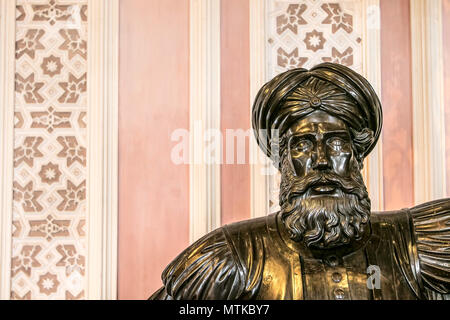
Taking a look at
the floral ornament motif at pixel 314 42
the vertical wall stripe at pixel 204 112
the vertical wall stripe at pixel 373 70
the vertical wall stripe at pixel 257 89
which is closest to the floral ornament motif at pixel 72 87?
the vertical wall stripe at pixel 204 112

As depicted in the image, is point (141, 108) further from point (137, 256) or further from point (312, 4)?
point (312, 4)

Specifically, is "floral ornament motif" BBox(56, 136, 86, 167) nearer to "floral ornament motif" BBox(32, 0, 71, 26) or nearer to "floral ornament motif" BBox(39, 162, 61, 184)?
"floral ornament motif" BBox(39, 162, 61, 184)

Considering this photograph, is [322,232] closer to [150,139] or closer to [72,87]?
[150,139]

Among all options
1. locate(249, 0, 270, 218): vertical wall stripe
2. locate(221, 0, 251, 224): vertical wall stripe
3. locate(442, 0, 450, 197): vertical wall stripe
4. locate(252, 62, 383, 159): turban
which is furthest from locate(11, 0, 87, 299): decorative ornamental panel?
locate(442, 0, 450, 197): vertical wall stripe

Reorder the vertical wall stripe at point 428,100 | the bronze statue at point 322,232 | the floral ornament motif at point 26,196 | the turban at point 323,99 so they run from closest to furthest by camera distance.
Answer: the bronze statue at point 322,232, the turban at point 323,99, the vertical wall stripe at point 428,100, the floral ornament motif at point 26,196

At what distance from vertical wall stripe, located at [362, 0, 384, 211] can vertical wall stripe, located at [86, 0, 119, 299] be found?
1.15m

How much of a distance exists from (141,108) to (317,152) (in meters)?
1.28

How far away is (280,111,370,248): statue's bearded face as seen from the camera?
7.81 ft

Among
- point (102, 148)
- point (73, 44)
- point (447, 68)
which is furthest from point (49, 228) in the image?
point (447, 68)

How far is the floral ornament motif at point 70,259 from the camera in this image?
3432mm

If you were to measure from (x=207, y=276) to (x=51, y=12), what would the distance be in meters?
1.76

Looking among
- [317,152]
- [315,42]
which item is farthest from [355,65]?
[317,152]

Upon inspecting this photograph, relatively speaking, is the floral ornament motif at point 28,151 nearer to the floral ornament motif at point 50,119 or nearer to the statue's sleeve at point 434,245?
the floral ornament motif at point 50,119

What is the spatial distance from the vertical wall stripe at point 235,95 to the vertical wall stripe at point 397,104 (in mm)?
628
